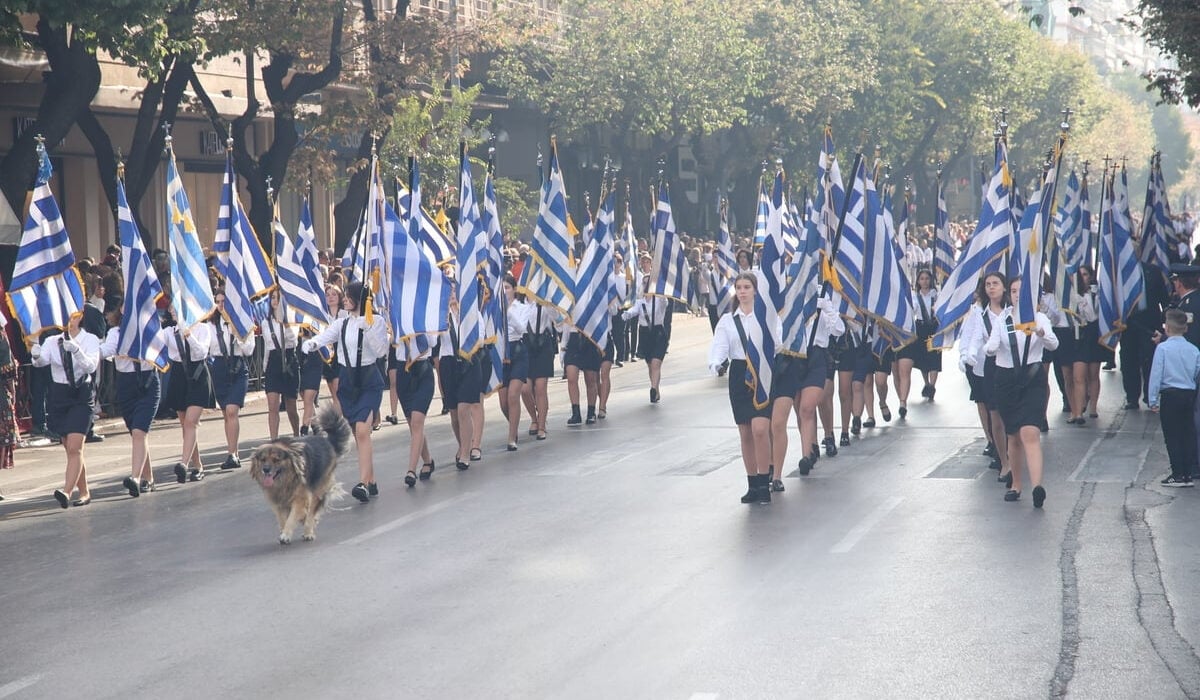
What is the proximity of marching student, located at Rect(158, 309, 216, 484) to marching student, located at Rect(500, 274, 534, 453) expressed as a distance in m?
3.30

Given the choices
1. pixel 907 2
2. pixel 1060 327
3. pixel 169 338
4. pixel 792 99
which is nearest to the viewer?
pixel 169 338

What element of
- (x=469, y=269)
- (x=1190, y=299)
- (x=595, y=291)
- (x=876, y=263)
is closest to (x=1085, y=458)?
(x=1190, y=299)

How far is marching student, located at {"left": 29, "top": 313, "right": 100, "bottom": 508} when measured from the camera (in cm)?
Answer: 1378

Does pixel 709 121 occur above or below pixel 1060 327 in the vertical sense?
above

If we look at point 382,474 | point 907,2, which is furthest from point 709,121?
point 382,474

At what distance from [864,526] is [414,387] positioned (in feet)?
15.7

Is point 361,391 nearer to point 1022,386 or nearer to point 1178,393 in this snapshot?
point 1022,386

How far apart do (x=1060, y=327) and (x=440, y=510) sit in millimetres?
8543

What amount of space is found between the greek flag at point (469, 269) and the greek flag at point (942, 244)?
7367mm

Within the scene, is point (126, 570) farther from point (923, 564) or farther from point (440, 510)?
point (923, 564)

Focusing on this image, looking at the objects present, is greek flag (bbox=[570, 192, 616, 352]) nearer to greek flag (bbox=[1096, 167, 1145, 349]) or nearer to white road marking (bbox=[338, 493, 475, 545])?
white road marking (bbox=[338, 493, 475, 545])

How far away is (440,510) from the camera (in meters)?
13.1

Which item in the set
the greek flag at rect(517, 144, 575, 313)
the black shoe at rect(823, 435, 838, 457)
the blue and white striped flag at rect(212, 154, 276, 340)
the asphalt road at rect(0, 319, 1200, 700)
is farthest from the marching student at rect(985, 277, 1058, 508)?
the blue and white striped flag at rect(212, 154, 276, 340)

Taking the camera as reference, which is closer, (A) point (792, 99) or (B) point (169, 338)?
(B) point (169, 338)
